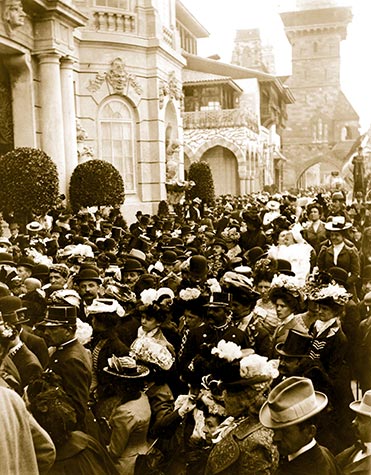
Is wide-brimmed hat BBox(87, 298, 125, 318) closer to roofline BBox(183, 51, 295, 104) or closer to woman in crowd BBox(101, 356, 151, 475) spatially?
woman in crowd BBox(101, 356, 151, 475)

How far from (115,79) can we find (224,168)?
20.1 meters

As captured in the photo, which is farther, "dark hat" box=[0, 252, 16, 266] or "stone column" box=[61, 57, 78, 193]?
"stone column" box=[61, 57, 78, 193]

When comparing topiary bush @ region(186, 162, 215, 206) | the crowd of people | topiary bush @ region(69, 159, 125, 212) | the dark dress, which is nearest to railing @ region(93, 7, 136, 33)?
topiary bush @ region(186, 162, 215, 206)

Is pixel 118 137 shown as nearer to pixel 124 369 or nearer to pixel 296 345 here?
pixel 296 345

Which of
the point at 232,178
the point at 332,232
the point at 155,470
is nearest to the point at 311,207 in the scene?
the point at 332,232

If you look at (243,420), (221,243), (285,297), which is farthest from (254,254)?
(243,420)

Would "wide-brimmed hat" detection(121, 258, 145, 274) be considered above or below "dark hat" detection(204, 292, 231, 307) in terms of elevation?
below

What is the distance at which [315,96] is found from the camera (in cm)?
7156

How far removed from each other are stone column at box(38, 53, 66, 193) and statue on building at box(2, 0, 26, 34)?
5.55ft

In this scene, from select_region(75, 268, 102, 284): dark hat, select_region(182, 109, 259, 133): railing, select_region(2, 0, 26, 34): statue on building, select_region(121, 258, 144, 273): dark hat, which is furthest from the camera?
select_region(182, 109, 259, 133): railing

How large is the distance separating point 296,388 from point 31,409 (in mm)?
1395

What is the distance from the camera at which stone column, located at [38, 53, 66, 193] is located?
1664cm

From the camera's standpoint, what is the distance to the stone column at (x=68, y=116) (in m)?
17.5

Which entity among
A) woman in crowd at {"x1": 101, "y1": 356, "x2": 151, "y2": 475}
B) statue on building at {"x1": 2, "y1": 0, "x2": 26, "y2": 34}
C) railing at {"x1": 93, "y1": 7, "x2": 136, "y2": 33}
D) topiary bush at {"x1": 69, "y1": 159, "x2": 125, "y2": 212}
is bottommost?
woman in crowd at {"x1": 101, "y1": 356, "x2": 151, "y2": 475}
